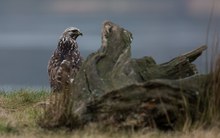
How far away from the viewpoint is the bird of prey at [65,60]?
47.3ft

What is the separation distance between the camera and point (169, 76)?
11.1 metres

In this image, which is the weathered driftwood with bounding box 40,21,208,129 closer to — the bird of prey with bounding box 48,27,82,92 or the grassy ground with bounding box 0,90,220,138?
the grassy ground with bounding box 0,90,220,138

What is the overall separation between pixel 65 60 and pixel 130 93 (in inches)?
191

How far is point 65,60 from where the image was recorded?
48.0 ft

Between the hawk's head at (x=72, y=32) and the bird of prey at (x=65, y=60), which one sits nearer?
the bird of prey at (x=65, y=60)

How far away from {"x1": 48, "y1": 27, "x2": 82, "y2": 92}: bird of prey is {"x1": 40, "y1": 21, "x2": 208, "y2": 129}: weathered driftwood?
300cm

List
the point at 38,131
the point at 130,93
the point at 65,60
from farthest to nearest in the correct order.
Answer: the point at 65,60 < the point at 38,131 < the point at 130,93

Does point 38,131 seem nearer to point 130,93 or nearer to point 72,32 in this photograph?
point 130,93

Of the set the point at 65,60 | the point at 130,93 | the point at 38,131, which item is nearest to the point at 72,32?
the point at 65,60

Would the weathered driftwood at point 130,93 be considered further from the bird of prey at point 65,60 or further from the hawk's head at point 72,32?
the hawk's head at point 72,32

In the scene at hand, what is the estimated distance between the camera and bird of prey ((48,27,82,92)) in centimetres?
1442

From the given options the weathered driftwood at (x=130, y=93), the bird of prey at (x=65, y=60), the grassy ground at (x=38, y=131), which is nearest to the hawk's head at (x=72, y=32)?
the bird of prey at (x=65, y=60)

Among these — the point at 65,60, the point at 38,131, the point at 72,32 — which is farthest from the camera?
the point at 72,32

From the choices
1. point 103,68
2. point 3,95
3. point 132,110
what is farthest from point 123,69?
point 3,95
